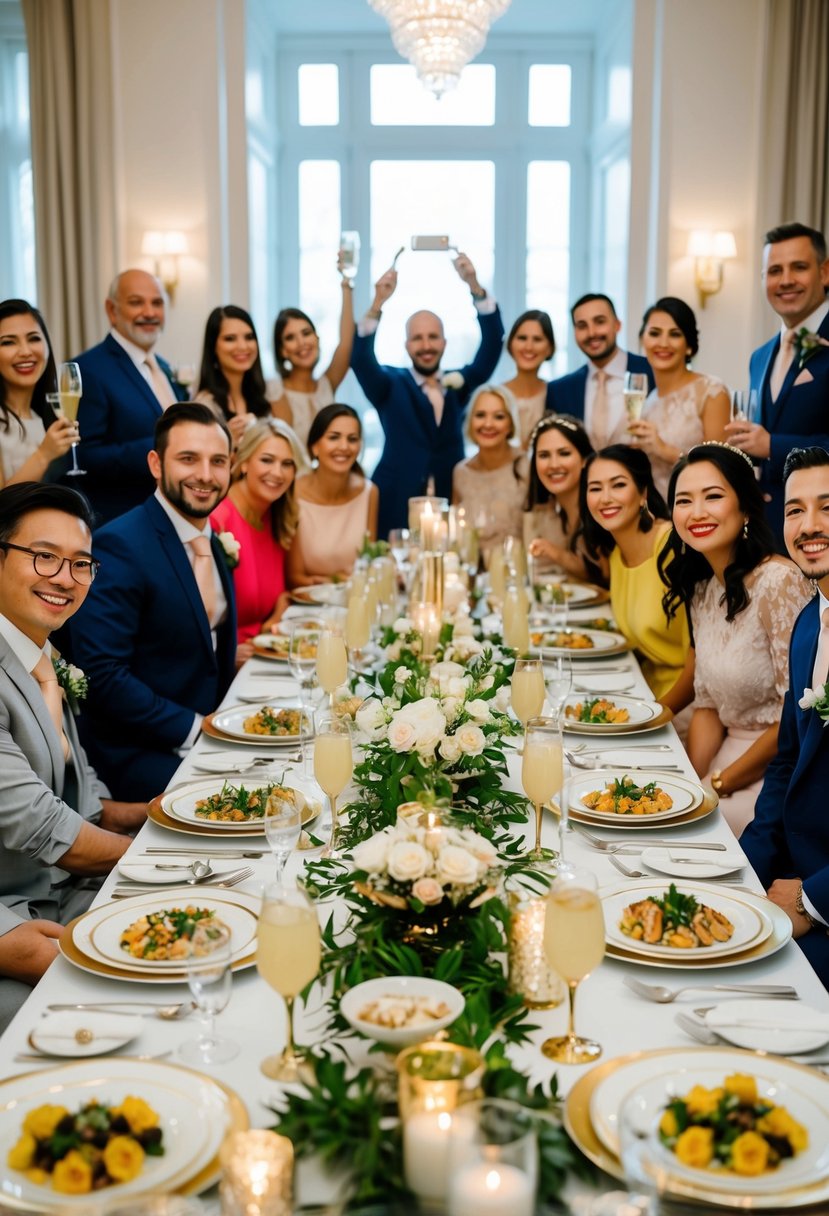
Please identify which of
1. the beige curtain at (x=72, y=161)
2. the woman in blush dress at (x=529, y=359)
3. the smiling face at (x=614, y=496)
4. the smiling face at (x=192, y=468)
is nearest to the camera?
the smiling face at (x=192, y=468)

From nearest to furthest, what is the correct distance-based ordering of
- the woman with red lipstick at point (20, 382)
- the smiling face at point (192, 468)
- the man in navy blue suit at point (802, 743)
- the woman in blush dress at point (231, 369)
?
the man in navy blue suit at point (802, 743), the smiling face at point (192, 468), the woman with red lipstick at point (20, 382), the woman in blush dress at point (231, 369)

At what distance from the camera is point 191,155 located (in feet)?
22.2


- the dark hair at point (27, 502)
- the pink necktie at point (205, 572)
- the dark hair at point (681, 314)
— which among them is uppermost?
the dark hair at point (681, 314)

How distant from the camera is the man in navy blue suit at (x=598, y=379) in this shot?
195 inches

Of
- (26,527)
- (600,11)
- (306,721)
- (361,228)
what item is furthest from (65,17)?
(306,721)

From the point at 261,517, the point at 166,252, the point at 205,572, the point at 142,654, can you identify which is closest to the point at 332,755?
the point at 142,654

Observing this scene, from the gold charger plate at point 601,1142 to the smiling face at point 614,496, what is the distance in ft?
7.91

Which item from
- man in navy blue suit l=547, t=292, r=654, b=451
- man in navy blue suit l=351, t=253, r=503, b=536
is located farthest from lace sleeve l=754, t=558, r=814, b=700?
man in navy blue suit l=351, t=253, r=503, b=536

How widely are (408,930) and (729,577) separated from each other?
5.32 feet

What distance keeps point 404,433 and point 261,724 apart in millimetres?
3154

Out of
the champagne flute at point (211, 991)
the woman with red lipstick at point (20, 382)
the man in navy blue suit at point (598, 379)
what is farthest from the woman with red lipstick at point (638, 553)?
the champagne flute at point (211, 991)

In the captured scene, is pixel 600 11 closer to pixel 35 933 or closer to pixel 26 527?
pixel 26 527

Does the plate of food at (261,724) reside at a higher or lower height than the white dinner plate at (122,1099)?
higher

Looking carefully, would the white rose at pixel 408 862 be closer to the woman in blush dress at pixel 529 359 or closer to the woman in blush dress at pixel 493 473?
the woman in blush dress at pixel 493 473
